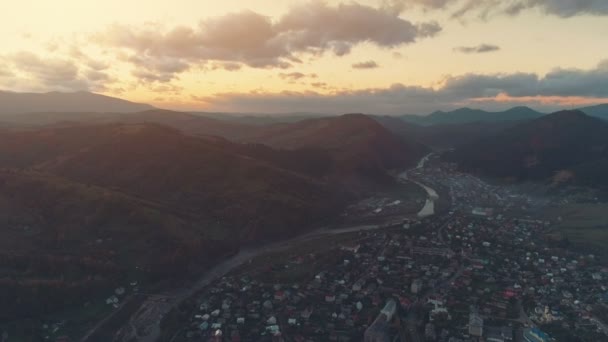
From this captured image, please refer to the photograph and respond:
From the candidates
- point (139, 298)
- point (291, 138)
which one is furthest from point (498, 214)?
point (291, 138)

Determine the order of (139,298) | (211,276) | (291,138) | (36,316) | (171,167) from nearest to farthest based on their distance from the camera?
1. (36,316)
2. (139,298)
3. (211,276)
4. (171,167)
5. (291,138)

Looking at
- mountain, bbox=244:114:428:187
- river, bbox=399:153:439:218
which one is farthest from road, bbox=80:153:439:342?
mountain, bbox=244:114:428:187

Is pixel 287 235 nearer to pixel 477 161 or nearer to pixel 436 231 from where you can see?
pixel 436 231

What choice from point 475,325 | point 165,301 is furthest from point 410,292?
point 165,301

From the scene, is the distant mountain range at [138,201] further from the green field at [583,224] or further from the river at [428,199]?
the green field at [583,224]

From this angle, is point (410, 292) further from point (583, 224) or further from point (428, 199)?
point (428, 199)

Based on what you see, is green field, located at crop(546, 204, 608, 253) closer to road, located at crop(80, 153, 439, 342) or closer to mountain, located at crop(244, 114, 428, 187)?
road, located at crop(80, 153, 439, 342)
